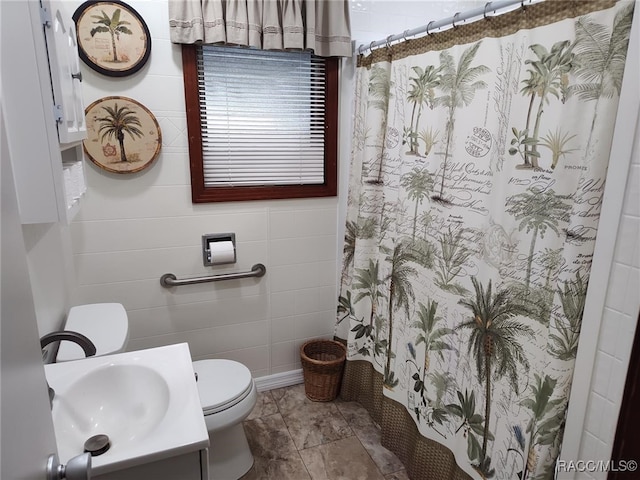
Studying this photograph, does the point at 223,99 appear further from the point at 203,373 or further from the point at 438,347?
the point at 438,347

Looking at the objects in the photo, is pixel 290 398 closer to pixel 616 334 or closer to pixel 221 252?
pixel 221 252

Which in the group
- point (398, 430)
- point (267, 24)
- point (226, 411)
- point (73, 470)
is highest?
point (267, 24)

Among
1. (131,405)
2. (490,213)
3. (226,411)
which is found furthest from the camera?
(226,411)

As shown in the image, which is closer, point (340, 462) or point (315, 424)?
point (340, 462)

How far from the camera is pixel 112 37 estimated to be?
71.1 inches

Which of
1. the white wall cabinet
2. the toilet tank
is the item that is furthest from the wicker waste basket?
the white wall cabinet

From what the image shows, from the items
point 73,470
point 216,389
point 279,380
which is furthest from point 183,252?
point 73,470

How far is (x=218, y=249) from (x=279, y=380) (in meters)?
0.95

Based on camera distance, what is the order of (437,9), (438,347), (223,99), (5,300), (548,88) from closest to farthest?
1. (5,300)
2. (548,88)
3. (438,347)
4. (223,99)
5. (437,9)

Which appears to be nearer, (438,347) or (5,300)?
(5,300)

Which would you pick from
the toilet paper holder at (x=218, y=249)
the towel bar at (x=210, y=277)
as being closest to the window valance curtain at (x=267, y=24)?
the toilet paper holder at (x=218, y=249)

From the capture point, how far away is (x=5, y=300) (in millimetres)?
575

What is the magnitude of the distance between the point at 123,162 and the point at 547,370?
1884mm

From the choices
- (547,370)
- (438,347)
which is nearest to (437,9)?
(438,347)
